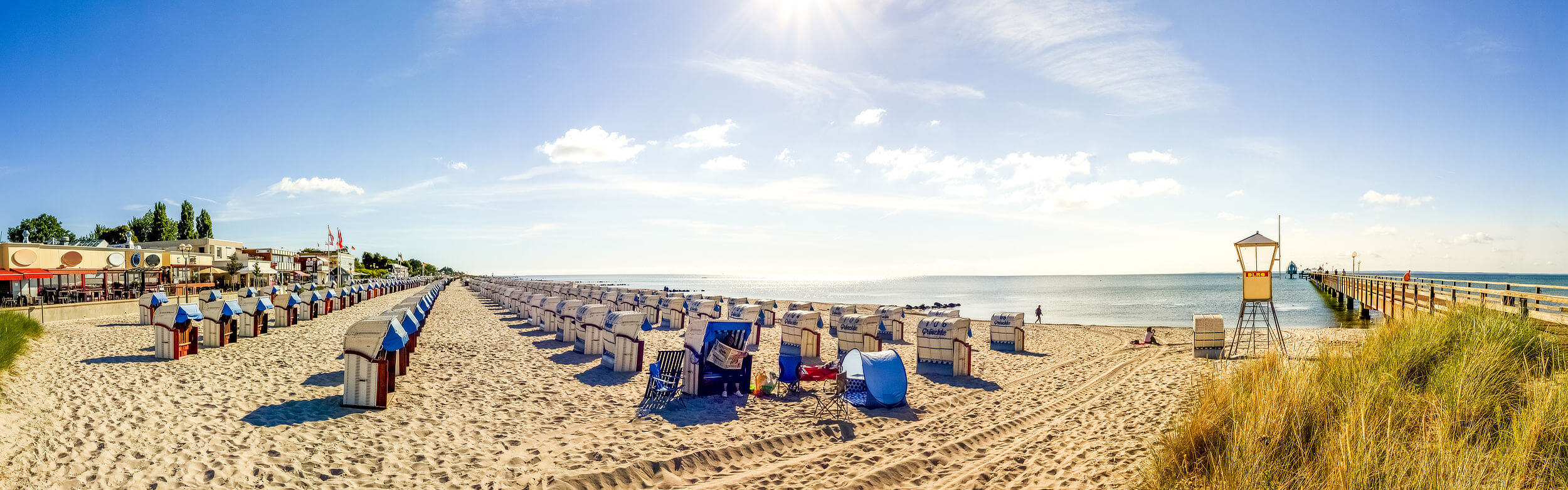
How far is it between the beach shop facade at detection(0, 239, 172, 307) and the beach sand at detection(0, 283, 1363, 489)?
1620 centimetres

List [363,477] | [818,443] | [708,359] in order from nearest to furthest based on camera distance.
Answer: [363,477]
[818,443]
[708,359]

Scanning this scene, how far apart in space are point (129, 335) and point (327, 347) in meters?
6.52

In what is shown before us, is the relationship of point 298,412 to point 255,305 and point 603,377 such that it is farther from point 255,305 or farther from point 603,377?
point 255,305

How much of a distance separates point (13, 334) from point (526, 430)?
13.1 meters

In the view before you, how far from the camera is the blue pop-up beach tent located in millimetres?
9797

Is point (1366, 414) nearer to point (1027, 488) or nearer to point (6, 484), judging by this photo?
point (1027, 488)

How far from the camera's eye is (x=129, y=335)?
16578 millimetres

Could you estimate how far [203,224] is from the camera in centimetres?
7131

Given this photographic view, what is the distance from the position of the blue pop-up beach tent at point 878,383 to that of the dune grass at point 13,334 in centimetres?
1334

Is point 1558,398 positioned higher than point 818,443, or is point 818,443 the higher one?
point 1558,398

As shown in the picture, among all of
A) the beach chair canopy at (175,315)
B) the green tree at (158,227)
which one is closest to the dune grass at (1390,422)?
the beach chair canopy at (175,315)

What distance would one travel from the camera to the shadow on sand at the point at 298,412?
8.15 metres

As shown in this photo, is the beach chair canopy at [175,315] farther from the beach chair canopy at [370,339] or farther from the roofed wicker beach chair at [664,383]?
the roofed wicker beach chair at [664,383]

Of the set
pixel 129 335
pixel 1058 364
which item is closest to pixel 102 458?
pixel 129 335
